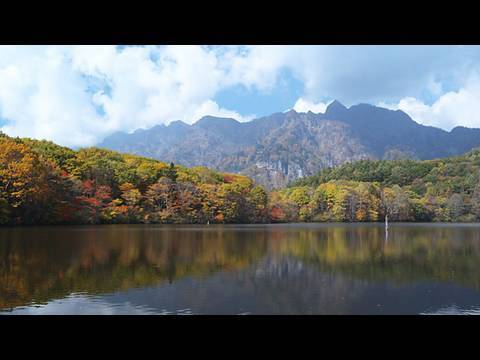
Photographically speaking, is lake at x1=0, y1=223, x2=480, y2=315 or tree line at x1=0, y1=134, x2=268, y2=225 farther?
tree line at x1=0, y1=134, x2=268, y2=225

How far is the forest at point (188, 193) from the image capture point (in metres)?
34.2

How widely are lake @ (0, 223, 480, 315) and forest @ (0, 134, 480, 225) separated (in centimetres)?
1653

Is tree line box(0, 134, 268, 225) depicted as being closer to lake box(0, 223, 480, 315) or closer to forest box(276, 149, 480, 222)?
forest box(276, 149, 480, 222)

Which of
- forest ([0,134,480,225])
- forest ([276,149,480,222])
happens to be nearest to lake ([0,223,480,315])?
forest ([0,134,480,225])

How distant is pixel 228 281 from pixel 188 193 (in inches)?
1547

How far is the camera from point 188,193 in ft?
169

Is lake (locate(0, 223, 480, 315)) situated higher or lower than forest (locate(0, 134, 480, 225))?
lower

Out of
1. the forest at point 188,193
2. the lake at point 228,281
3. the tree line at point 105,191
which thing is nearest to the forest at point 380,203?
the forest at point 188,193

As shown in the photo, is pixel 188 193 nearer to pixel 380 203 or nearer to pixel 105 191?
pixel 105 191

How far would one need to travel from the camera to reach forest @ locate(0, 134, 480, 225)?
1348 inches

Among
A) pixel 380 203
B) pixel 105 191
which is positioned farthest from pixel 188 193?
pixel 380 203
